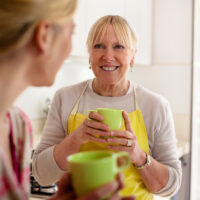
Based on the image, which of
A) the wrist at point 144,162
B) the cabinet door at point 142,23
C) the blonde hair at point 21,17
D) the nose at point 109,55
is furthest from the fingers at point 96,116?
the cabinet door at point 142,23

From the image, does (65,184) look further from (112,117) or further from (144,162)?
(144,162)

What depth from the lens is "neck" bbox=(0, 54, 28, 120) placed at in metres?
0.65

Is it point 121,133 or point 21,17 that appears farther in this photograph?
point 121,133

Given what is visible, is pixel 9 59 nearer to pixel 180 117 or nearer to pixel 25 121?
pixel 25 121

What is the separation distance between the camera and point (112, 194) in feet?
2.11

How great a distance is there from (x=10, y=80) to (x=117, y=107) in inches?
26.9

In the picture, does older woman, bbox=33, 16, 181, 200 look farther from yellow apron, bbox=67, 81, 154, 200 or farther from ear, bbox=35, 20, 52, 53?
ear, bbox=35, 20, 52, 53

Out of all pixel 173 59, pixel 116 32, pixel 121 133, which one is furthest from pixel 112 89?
pixel 173 59

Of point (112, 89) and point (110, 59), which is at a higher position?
point (110, 59)

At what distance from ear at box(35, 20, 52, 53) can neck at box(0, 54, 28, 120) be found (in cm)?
5

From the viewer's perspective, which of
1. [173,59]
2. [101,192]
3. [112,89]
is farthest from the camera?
[173,59]

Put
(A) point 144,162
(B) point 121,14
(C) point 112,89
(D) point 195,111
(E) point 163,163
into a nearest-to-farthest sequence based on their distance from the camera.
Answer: (A) point 144,162 < (E) point 163,163 < (C) point 112,89 < (B) point 121,14 < (D) point 195,111

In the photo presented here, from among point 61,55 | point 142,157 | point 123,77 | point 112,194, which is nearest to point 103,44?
point 123,77

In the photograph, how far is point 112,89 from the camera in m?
1.33
